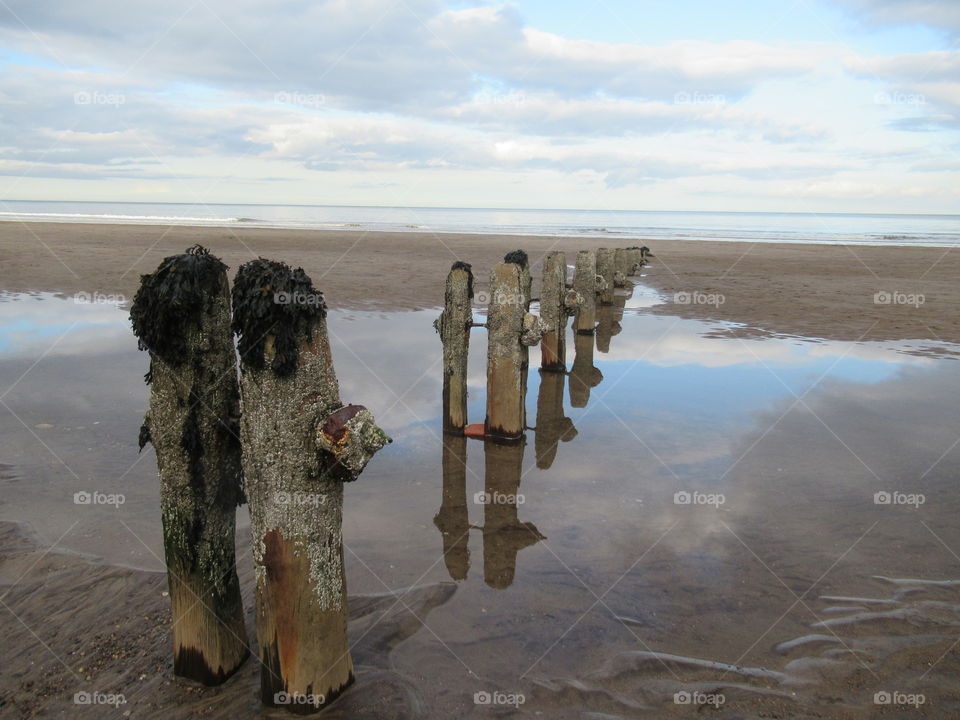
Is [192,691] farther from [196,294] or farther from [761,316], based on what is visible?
[761,316]

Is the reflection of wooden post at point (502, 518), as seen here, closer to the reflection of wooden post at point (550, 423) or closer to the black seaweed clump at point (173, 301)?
the reflection of wooden post at point (550, 423)

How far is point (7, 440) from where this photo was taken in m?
8.79

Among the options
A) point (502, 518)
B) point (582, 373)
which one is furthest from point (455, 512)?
point (582, 373)

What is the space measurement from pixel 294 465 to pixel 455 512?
3.56 meters

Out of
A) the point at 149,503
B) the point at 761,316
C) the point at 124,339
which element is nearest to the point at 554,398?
the point at 149,503

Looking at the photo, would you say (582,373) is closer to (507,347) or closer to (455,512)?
(507,347)

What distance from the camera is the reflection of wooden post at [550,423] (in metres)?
9.30

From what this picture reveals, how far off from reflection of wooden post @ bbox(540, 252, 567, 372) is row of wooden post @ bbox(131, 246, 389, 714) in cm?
912

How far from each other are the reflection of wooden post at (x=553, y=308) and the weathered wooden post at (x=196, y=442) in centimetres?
907

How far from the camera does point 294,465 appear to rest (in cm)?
403

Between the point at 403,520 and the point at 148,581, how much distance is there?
244 cm

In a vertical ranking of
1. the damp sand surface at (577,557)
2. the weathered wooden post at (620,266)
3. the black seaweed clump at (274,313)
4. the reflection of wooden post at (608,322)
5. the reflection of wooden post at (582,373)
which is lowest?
the damp sand surface at (577,557)

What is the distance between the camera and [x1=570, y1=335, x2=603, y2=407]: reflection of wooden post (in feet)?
39.4

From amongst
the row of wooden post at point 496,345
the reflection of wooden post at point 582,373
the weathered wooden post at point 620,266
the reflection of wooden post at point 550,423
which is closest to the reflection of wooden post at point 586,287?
the reflection of wooden post at point 582,373
